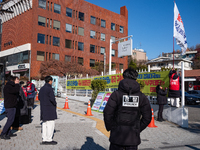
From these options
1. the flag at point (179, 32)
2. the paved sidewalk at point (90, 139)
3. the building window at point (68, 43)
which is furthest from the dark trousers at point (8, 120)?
the building window at point (68, 43)

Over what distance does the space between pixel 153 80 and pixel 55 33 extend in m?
32.7

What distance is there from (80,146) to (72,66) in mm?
34200

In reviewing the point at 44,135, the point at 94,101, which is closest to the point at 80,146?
the point at 44,135

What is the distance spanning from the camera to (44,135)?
5.69 m

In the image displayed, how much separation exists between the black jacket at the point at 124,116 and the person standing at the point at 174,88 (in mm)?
6544

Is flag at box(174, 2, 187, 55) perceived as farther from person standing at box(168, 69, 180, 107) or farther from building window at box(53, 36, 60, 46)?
building window at box(53, 36, 60, 46)

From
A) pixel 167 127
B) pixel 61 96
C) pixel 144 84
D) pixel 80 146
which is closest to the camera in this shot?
pixel 80 146

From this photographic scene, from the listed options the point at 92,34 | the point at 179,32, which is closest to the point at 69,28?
the point at 92,34

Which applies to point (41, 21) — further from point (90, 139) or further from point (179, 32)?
point (90, 139)

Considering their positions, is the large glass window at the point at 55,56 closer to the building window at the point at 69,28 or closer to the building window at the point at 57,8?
the building window at the point at 69,28

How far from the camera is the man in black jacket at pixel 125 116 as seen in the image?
3035 millimetres

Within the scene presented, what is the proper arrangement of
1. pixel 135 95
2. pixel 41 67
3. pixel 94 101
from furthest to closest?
1. pixel 41 67
2. pixel 94 101
3. pixel 135 95

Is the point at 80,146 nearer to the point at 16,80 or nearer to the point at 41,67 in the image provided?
the point at 16,80

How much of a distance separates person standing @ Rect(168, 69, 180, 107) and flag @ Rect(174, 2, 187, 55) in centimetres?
118
